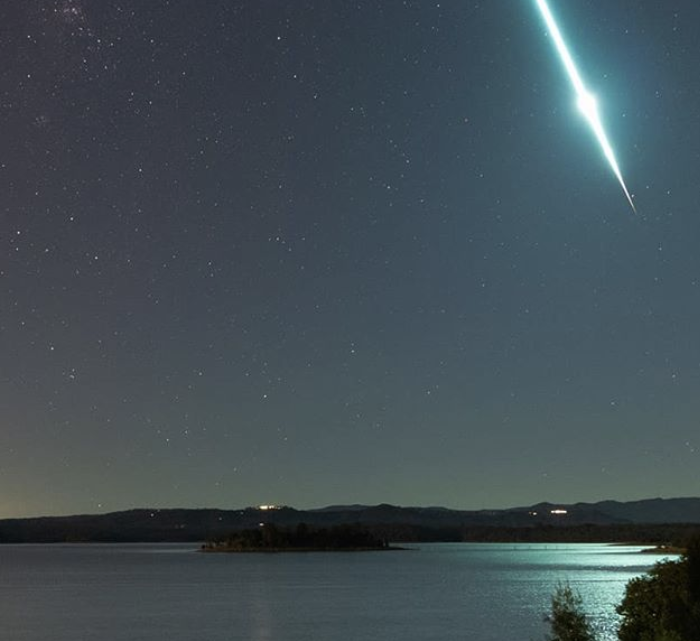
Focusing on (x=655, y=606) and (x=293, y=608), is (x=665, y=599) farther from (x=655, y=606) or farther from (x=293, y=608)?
(x=293, y=608)

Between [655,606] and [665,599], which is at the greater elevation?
[665,599]

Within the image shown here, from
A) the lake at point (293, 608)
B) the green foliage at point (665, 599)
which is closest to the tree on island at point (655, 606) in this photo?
the green foliage at point (665, 599)

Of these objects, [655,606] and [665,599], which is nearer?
[665,599]

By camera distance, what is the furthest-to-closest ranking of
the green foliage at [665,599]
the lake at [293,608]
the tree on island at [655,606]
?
the lake at [293,608]
the green foliage at [665,599]
the tree on island at [655,606]

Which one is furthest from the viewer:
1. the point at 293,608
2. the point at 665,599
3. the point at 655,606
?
the point at 293,608

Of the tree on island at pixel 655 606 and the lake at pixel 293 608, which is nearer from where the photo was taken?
the tree on island at pixel 655 606

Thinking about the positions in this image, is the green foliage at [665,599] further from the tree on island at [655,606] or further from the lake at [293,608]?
the lake at [293,608]

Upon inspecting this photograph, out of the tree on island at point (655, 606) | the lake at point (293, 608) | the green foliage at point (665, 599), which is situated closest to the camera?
the tree on island at point (655, 606)

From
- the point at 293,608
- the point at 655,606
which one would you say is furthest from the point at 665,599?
the point at 293,608

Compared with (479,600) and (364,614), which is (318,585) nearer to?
(479,600)
